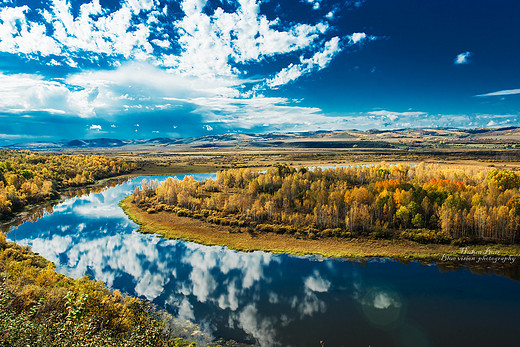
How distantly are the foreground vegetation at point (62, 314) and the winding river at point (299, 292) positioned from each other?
239 inches

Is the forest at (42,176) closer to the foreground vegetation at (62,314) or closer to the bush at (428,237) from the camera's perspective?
the foreground vegetation at (62,314)

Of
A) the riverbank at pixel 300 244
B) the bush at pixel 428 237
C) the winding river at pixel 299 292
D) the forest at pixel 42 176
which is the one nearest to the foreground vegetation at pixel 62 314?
the winding river at pixel 299 292

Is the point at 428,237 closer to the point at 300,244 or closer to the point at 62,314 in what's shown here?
the point at 300,244

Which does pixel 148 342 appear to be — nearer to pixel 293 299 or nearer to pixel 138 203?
pixel 293 299

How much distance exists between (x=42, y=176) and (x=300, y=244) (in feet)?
343

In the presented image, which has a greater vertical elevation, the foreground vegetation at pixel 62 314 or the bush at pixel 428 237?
the foreground vegetation at pixel 62 314

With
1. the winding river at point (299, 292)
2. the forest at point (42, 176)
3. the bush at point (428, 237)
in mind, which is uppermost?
the forest at point (42, 176)

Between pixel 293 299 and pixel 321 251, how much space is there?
1574cm

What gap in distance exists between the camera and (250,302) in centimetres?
3391

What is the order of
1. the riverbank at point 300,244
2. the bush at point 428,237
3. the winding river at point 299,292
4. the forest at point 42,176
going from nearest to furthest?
the winding river at point 299,292 → the riverbank at point 300,244 → the bush at point 428,237 → the forest at point 42,176

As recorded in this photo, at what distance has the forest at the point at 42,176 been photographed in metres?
75.7

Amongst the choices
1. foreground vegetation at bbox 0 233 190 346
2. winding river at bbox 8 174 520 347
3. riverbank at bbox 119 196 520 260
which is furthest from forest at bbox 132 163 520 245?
foreground vegetation at bbox 0 233 190 346

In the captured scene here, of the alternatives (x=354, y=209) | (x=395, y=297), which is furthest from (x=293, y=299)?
(x=354, y=209)

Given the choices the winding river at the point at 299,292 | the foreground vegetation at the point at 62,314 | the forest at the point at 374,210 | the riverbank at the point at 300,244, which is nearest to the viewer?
the foreground vegetation at the point at 62,314
